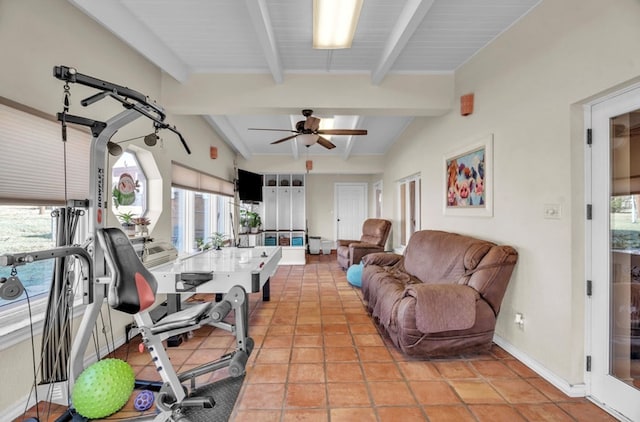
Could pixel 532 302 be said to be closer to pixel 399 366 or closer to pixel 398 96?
pixel 399 366

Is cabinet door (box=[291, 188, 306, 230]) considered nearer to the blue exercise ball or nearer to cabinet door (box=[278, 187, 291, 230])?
cabinet door (box=[278, 187, 291, 230])

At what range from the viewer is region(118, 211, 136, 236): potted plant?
2719 millimetres

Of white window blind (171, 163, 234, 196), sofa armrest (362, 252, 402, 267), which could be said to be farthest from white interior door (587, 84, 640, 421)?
white window blind (171, 163, 234, 196)

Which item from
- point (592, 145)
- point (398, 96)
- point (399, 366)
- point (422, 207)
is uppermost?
point (398, 96)

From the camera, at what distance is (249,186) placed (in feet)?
21.0

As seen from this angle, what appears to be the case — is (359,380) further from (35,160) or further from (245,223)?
(245,223)

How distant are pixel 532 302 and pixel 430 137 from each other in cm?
252

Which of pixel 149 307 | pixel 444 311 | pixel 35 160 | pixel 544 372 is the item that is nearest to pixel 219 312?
pixel 149 307

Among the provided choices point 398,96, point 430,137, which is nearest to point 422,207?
point 430,137

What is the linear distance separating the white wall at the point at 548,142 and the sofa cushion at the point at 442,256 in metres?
0.28

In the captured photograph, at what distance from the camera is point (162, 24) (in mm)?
2348

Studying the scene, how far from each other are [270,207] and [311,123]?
4.50 metres

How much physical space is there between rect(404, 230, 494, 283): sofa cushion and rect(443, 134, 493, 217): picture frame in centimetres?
34

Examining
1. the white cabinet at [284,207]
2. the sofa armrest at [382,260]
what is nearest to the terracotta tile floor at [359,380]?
the sofa armrest at [382,260]
